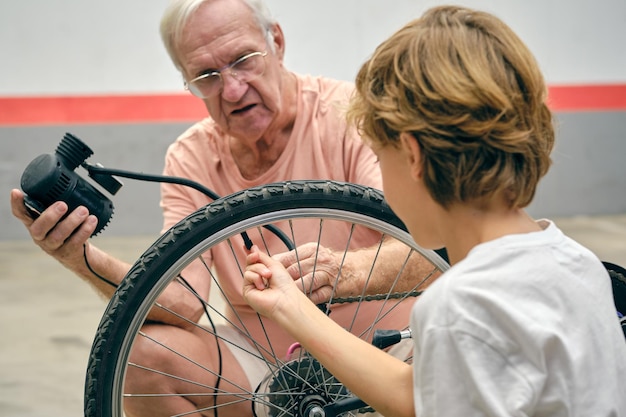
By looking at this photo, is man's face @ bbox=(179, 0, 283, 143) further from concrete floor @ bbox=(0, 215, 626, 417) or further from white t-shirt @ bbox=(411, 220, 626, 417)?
concrete floor @ bbox=(0, 215, 626, 417)

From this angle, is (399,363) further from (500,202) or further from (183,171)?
(183,171)

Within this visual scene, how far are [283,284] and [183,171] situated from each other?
65 cm

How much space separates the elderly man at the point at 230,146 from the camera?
5.01 feet

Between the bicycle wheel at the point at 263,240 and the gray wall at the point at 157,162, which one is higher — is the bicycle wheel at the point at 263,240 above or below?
above

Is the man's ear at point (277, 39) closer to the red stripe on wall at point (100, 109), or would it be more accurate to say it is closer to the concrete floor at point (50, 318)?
the concrete floor at point (50, 318)

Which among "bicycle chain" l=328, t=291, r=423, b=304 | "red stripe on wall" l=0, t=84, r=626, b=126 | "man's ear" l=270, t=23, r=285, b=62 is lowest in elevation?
"red stripe on wall" l=0, t=84, r=626, b=126

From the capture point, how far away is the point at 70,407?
91.3 inches

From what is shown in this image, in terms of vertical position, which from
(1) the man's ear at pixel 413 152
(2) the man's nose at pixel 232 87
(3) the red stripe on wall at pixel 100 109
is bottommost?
(3) the red stripe on wall at pixel 100 109

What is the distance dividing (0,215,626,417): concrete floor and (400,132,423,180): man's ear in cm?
159

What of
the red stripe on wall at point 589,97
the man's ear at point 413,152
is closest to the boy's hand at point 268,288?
the man's ear at point 413,152

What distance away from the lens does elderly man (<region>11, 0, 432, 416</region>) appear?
1527 millimetres

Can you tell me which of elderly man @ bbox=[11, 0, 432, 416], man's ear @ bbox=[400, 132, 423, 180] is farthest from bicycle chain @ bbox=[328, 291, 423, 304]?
man's ear @ bbox=[400, 132, 423, 180]

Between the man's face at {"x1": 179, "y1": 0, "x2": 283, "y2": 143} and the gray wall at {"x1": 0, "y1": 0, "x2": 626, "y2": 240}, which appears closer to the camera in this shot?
the man's face at {"x1": 179, "y1": 0, "x2": 283, "y2": 143}

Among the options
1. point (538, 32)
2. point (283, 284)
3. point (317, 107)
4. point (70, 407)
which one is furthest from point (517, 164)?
point (538, 32)
